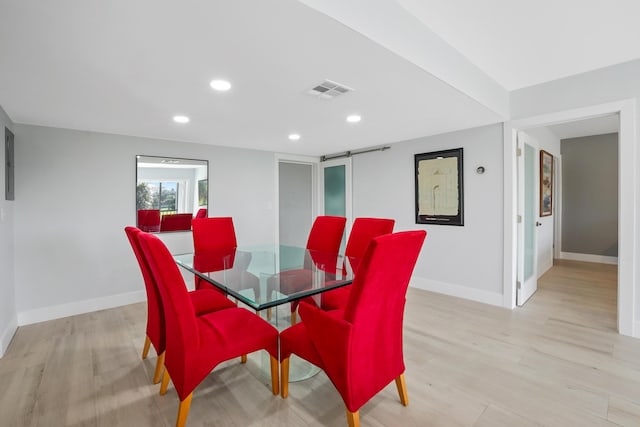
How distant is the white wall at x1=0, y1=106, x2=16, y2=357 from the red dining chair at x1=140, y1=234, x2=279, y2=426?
6.00 feet

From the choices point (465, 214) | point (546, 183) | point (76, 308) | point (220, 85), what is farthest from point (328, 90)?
point (546, 183)

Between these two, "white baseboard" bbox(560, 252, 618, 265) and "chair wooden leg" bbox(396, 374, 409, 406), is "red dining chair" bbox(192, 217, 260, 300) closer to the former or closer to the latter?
"chair wooden leg" bbox(396, 374, 409, 406)

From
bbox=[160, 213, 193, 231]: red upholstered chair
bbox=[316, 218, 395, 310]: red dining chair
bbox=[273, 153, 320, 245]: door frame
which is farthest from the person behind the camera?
bbox=[273, 153, 320, 245]: door frame

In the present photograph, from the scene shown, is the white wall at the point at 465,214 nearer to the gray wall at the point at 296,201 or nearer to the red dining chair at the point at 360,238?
the red dining chair at the point at 360,238

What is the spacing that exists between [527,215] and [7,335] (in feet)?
17.6

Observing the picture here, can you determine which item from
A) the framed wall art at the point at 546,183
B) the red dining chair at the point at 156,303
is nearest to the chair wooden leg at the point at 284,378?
the red dining chair at the point at 156,303

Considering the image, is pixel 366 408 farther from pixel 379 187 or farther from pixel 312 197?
pixel 312 197

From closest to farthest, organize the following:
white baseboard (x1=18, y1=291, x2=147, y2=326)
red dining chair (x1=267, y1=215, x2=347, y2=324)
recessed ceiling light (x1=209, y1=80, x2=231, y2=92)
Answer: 1. red dining chair (x1=267, y1=215, x2=347, y2=324)
2. recessed ceiling light (x1=209, y1=80, x2=231, y2=92)
3. white baseboard (x1=18, y1=291, x2=147, y2=326)

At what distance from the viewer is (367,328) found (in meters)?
1.41

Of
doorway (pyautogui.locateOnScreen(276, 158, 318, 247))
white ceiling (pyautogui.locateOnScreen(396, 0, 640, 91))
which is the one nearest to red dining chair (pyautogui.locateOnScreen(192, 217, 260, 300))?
white ceiling (pyautogui.locateOnScreen(396, 0, 640, 91))

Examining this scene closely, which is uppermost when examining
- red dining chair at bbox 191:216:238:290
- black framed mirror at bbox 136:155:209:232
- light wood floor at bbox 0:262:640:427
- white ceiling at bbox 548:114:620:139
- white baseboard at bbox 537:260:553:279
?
white ceiling at bbox 548:114:620:139

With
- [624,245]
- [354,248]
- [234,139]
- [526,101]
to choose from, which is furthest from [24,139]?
[624,245]

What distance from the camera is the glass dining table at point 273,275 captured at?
5.79ft

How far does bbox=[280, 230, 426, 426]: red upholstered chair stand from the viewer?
130 cm
